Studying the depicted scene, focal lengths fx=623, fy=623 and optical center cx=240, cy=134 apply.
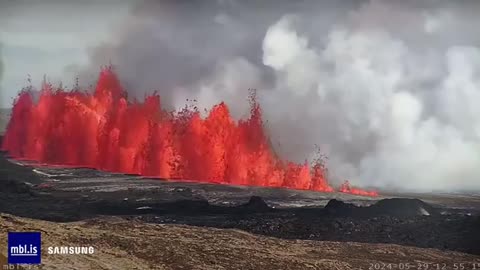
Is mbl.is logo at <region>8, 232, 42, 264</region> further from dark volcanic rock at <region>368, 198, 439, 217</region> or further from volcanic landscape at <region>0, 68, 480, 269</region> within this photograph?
dark volcanic rock at <region>368, 198, 439, 217</region>

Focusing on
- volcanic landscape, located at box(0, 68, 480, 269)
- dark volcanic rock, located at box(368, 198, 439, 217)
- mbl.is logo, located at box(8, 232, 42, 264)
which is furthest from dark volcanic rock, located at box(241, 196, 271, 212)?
mbl.is logo, located at box(8, 232, 42, 264)

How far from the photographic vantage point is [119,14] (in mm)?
8625

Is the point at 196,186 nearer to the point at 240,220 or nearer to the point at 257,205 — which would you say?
the point at 240,220

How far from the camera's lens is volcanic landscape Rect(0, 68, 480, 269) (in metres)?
8.70

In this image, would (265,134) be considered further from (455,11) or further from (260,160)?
(455,11)

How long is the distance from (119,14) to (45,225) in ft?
10.0

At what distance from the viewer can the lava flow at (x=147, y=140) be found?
8.80 m

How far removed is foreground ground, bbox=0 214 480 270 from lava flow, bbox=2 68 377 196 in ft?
2.60

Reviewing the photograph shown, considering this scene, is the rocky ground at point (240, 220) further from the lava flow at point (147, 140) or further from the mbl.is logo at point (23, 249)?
the mbl.is logo at point (23, 249)

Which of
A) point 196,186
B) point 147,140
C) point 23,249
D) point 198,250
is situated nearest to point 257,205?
point 196,186

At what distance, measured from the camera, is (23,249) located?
7750mm

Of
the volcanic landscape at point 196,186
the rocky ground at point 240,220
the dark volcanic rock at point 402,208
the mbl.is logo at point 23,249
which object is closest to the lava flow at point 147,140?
the volcanic landscape at point 196,186

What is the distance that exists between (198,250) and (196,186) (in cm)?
102

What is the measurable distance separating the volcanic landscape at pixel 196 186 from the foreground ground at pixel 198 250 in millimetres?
140
